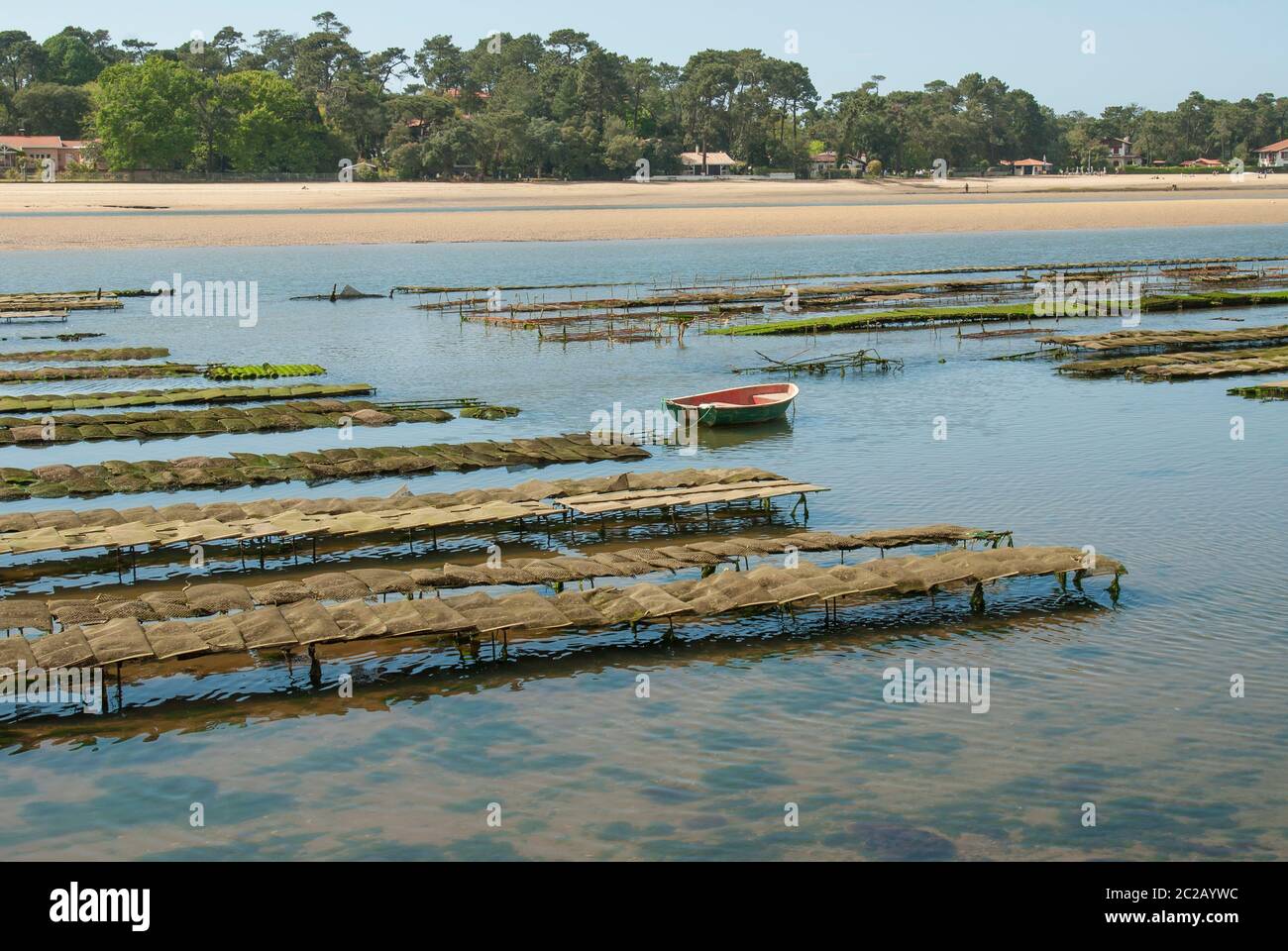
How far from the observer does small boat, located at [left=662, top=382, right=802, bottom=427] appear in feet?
158

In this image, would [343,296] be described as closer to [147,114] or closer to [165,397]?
[165,397]

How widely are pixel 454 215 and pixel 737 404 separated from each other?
12840 cm

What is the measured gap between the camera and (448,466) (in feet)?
135

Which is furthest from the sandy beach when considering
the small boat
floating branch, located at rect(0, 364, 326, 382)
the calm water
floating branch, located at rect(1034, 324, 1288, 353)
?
the calm water

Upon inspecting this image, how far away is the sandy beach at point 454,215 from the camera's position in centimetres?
14775

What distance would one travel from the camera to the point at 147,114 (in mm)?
185500

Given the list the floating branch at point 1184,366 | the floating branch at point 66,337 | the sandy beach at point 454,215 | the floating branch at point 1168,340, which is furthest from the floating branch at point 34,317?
the floating branch at point 1184,366

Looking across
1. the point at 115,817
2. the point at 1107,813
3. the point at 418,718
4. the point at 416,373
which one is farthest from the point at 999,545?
the point at 416,373

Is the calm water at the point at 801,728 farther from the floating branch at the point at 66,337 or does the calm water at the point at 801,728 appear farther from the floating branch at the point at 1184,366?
the floating branch at the point at 66,337

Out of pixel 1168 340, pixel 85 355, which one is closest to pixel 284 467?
pixel 85 355

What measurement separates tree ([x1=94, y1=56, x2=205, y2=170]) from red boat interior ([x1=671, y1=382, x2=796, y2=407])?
523 ft

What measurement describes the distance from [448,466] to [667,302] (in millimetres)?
49133

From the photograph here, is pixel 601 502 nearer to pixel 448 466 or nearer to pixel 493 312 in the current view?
pixel 448 466
